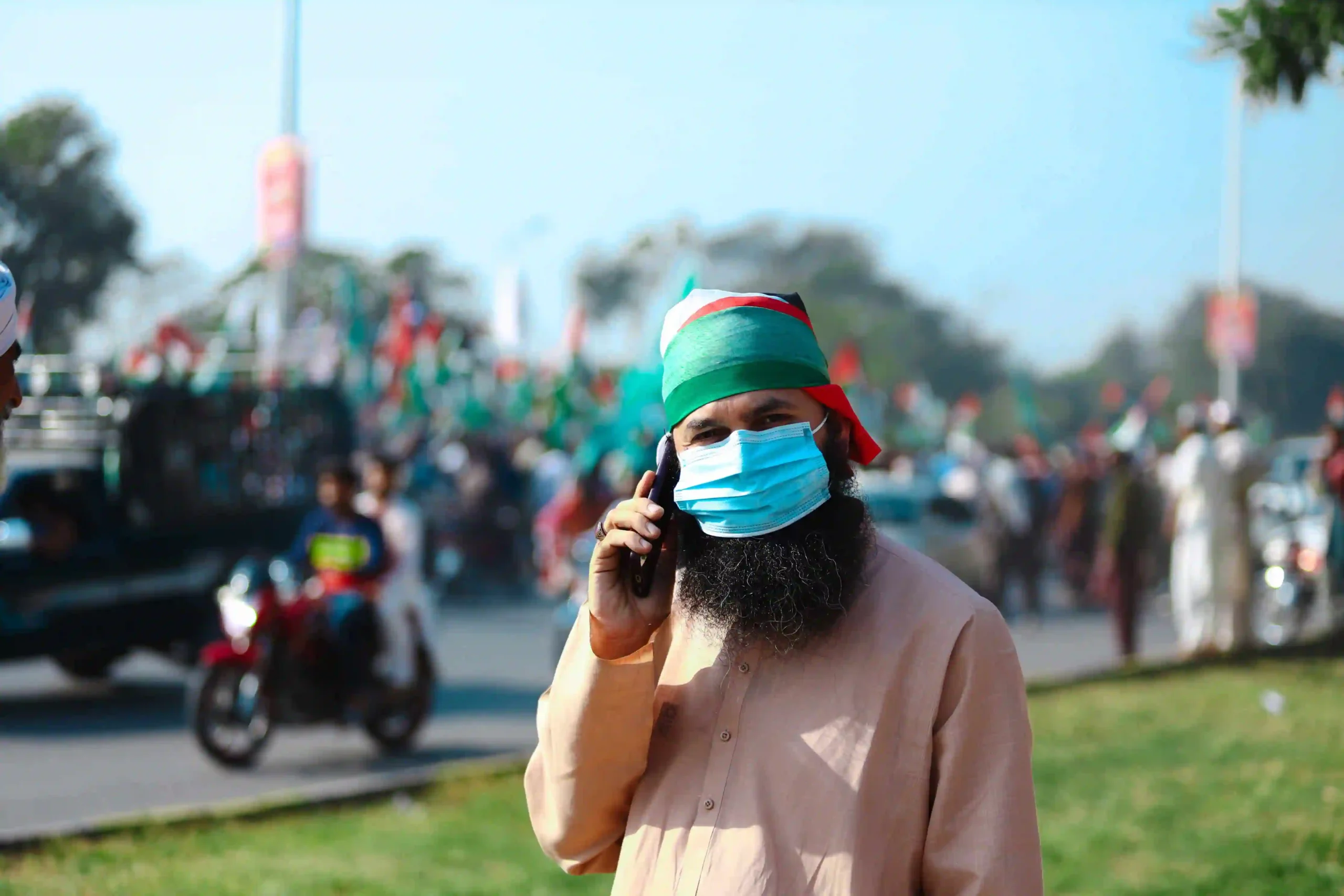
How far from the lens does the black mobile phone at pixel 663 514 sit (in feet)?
8.24

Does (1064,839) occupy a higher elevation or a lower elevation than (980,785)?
A: lower

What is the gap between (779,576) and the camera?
96.1 inches

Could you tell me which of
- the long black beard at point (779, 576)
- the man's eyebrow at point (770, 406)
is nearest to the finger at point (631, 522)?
the long black beard at point (779, 576)

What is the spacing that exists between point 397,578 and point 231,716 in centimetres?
124

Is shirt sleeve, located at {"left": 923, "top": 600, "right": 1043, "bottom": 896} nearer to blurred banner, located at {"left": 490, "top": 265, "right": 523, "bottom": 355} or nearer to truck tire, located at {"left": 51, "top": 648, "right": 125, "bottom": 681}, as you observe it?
truck tire, located at {"left": 51, "top": 648, "right": 125, "bottom": 681}

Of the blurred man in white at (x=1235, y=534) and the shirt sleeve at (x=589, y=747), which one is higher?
the shirt sleeve at (x=589, y=747)

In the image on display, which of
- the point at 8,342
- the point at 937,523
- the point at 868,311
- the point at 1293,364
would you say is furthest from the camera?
the point at 868,311

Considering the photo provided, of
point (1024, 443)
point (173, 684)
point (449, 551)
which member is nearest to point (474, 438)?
point (449, 551)

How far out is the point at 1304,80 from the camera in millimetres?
4957

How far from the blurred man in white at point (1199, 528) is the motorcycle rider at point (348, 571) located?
272 inches

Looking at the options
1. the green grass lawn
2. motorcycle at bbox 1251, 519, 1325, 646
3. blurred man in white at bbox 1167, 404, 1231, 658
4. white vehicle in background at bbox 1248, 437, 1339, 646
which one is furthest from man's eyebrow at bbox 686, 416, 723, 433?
motorcycle at bbox 1251, 519, 1325, 646

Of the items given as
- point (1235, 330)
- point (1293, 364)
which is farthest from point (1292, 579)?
point (1293, 364)

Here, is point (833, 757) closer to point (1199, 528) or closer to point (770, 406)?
point (770, 406)

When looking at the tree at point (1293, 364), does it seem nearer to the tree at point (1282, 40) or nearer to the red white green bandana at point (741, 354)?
the tree at point (1282, 40)
